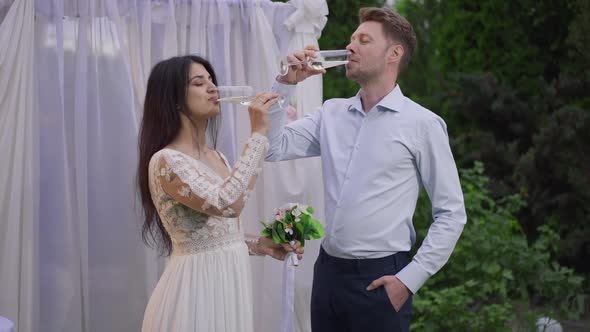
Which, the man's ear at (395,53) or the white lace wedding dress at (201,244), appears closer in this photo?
the white lace wedding dress at (201,244)

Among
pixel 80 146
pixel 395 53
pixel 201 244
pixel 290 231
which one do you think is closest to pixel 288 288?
pixel 290 231

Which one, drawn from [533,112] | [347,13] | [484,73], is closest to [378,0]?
[347,13]

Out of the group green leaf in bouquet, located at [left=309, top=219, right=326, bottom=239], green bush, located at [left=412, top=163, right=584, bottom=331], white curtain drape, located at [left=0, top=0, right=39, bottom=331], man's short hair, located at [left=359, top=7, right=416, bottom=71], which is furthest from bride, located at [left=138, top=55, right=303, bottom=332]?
green bush, located at [left=412, top=163, right=584, bottom=331]

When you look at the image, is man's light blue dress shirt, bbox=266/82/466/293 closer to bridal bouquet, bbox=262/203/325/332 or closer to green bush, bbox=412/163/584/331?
bridal bouquet, bbox=262/203/325/332

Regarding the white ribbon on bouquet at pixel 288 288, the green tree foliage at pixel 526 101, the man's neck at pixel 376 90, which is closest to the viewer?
the white ribbon on bouquet at pixel 288 288

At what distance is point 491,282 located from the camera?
5.27m

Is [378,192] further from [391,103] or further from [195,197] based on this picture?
[195,197]

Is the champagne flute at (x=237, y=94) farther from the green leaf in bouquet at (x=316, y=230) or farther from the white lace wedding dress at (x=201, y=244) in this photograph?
the green leaf in bouquet at (x=316, y=230)

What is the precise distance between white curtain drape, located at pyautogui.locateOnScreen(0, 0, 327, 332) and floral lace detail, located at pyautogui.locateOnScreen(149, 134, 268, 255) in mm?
816

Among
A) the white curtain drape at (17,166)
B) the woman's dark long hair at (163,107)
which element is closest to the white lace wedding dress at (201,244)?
the woman's dark long hair at (163,107)

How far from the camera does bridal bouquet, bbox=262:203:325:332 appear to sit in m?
2.90

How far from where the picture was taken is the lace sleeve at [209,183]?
8.76ft

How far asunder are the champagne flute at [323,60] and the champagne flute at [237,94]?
0.44ft

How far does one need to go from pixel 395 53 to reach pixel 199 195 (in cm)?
99
